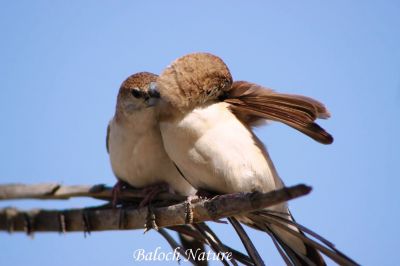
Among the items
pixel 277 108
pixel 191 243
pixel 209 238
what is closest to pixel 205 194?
pixel 209 238

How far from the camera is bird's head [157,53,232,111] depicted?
3916 millimetres

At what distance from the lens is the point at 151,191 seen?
4.10 m

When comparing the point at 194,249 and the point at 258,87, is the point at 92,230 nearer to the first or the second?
the point at 194,249

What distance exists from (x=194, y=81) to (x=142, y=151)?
86 cm

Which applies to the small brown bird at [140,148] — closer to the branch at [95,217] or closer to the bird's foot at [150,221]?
the branch at [95,217]

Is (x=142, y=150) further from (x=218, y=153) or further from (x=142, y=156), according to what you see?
(x=218, y=153)

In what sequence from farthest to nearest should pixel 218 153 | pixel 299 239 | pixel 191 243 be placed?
pixel 191 243
pixel 218 153
pixel 299 239

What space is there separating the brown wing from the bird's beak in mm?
550

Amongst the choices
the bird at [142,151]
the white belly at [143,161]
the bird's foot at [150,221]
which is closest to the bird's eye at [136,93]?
the bird at [142,151]

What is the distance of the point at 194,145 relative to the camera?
380 centimetres

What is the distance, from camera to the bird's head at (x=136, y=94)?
4.65 m

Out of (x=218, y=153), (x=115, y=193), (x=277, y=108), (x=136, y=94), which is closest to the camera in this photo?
(x=218, y=153)

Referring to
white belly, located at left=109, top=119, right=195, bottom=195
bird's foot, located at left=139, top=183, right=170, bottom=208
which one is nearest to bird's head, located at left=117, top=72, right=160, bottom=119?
white belly, located at left=109, top=119, right=195, bottom=195

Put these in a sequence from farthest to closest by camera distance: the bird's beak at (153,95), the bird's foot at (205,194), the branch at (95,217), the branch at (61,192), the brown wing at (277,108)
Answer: the bird's beak at (153,95), the bird's foot at (205,194), the brown wing at (277,108), the branch at (61,192), the branch at (95,217)
